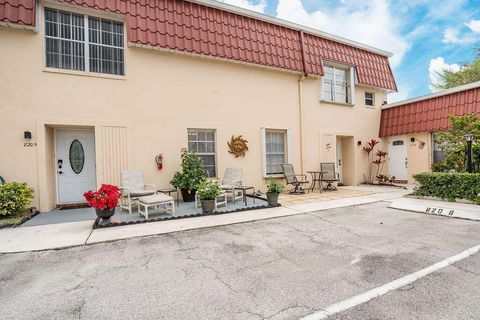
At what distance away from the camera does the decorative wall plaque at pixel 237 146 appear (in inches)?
333

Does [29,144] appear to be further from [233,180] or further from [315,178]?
[315,178]

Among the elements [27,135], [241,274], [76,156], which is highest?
[27,135]

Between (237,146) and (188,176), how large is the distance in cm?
214

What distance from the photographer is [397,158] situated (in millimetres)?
11875

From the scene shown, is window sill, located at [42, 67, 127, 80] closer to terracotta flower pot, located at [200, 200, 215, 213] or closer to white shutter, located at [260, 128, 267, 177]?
terracotta flower pot, located at [200, 200, 215, 213]

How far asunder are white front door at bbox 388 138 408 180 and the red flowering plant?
1195 cm

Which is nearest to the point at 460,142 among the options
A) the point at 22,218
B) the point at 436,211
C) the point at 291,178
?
the point at 436,211

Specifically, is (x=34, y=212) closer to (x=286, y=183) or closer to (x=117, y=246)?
(x=117, y=246)

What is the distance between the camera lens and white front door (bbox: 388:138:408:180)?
37.9ft

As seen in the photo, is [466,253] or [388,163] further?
[388,163]

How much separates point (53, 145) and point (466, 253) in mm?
9101

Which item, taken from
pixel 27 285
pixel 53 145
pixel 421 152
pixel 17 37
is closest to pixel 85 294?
pixel 27 285

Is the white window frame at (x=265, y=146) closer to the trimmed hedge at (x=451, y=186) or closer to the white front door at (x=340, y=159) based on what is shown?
the white front door at (x=340, y=159)

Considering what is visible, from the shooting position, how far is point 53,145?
6898 millimetres
